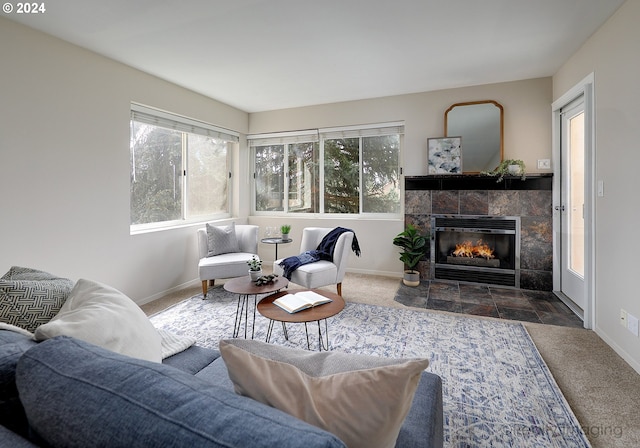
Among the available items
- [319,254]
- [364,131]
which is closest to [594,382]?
[319,254]

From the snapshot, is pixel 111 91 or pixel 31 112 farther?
pixel 111 91

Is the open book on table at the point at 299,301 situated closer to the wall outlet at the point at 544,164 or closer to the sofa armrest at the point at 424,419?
the sofa armrest at the point at 424,419

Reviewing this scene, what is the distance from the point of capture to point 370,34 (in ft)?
9.12

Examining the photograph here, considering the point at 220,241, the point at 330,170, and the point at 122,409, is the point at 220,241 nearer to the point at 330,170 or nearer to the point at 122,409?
the point at 330,170

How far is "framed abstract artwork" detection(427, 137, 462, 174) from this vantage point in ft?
13.8

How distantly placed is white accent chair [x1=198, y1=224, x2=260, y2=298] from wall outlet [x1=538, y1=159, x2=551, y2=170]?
11.9 ft

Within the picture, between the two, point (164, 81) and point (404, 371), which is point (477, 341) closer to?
point (404, 371)

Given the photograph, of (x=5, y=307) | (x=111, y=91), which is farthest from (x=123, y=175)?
(x=5, y=307)

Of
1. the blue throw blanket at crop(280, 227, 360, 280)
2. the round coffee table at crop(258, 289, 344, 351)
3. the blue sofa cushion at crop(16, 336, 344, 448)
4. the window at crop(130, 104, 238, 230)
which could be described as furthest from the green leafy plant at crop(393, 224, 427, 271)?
the blue sofa cushion at crop(16, 336, 344, 448)

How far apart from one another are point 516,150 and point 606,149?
149 cm

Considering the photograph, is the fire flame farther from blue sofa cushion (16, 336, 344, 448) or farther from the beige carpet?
blue sofa cushion (16, 336, 344, 448)

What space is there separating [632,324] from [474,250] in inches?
83.2

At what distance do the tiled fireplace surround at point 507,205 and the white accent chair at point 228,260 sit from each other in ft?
7.35

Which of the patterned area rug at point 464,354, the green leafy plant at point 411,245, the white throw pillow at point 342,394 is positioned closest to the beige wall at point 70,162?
the patterned area rug at point 464,354
